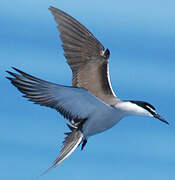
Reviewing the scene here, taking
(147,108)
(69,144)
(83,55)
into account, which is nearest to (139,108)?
(147,108)

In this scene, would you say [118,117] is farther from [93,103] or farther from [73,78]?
[73,78]

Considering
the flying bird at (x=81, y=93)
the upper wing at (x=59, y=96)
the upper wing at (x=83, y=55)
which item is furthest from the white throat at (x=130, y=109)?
the upper wing at (x=83, y=55)

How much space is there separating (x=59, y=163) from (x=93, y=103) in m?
0.99

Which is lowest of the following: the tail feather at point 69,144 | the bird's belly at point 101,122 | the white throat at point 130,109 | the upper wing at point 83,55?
the tail feather at point 69,144

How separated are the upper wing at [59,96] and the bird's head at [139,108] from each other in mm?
427

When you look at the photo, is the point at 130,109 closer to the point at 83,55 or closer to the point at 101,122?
the point at 101,122

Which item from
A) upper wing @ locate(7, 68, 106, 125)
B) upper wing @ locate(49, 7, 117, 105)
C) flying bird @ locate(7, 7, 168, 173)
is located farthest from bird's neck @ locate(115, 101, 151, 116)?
upper wing @ locate(49, 7, 117, 105)

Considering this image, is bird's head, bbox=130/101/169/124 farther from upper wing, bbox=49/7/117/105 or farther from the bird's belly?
upper wing, bbox=49/7/117/105

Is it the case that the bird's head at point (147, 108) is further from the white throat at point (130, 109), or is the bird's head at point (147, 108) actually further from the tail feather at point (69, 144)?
the tail feather at point (69, 144)

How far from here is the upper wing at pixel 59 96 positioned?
267 inches

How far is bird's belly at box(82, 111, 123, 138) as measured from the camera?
750 cm

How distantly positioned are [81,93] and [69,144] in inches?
46.0

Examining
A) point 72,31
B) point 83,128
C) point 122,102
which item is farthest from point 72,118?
point 72,31

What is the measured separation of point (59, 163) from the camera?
295 inches
